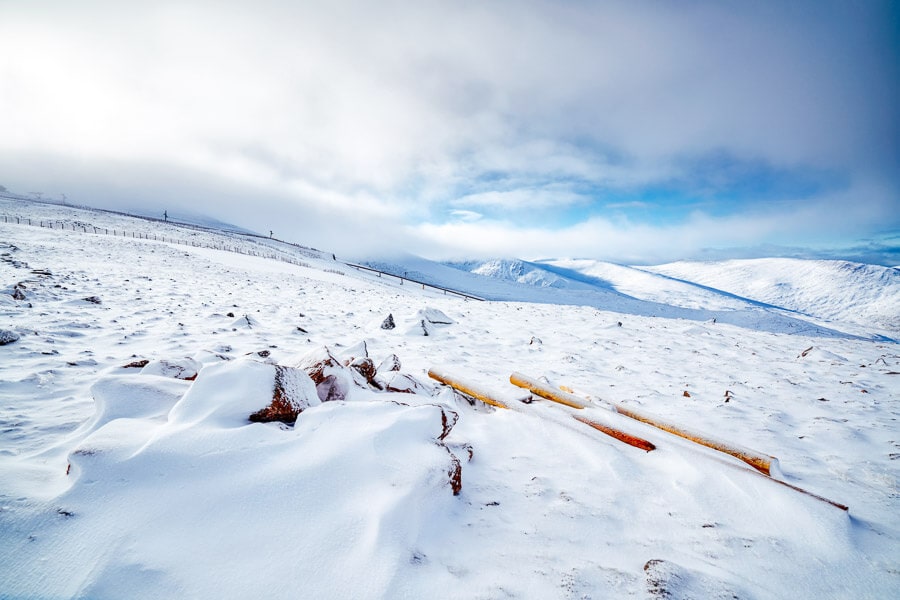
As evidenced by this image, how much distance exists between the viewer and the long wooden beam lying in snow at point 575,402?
136 inches

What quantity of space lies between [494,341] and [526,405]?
15.1 ft

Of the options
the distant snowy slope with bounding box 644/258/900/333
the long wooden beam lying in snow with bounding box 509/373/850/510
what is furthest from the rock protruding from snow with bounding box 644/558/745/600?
the distant snowy slope with bounding box 644/258/900/333

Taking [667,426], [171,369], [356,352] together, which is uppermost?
[667,426]

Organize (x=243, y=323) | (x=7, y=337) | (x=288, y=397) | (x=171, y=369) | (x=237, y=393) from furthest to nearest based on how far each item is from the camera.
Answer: (x=243, y=323), (x=7, y=337), (x=171, y=369), (x=288, y=397), (x=237, y=393)

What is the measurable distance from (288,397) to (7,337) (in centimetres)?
472

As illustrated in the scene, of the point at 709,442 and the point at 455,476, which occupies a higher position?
the point at 709,442

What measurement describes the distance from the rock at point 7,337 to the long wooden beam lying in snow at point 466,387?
5601mm

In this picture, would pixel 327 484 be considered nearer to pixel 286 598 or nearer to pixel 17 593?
pixel 286 598

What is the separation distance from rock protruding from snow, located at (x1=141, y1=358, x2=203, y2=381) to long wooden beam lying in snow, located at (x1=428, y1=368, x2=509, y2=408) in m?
3.00

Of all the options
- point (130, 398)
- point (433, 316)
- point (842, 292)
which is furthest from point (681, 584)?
point (842, 292)

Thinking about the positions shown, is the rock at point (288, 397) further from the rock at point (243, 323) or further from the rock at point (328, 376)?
the rock at point (243, 323)

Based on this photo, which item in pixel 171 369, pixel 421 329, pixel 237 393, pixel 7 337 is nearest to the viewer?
pixel 237 393

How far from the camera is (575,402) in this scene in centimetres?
432

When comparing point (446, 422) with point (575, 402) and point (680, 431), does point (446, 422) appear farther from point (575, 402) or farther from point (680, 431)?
point (680, 431)
